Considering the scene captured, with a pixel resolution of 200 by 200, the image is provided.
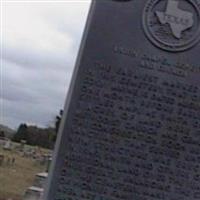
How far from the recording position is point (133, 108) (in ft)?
20.1

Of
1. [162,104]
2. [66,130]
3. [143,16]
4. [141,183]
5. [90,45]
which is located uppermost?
[143,16]

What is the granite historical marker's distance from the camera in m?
5.98

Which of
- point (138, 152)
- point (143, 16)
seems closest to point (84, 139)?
point (138, 152)

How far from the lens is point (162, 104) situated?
6.17 metres

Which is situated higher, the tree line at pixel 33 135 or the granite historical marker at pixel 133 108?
the tree line at pixel 33 135

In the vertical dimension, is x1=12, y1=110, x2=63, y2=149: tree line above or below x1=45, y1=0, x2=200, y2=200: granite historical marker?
above

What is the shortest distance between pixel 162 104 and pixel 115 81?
57 centimetres

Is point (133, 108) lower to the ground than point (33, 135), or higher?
lower

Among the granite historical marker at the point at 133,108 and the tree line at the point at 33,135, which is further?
the tree line at the point at 33,135

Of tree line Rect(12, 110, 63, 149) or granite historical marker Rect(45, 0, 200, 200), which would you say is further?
tree line Rect(12, 110, 63, 149)

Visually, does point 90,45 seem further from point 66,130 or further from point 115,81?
point 66,130

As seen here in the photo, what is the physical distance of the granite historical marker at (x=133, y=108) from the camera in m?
5.98

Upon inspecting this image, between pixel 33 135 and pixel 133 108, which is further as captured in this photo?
pixel 33 135

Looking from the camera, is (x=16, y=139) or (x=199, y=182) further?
(x=16, y=139)
